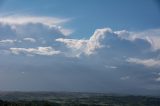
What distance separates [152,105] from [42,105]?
70498 mm

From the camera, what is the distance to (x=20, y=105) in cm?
10238

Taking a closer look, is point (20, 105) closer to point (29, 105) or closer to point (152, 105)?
point (29, 105)

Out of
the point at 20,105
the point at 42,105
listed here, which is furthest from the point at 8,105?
the point at 42,105

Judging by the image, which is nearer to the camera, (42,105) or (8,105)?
(8,105)

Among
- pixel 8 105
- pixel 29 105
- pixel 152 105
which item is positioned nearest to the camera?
pixel 8 105

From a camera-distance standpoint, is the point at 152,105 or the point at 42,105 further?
the point at 152,105

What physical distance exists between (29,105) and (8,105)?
990cm

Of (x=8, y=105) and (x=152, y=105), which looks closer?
(x=8, y=105)

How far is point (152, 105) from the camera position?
16525 cm

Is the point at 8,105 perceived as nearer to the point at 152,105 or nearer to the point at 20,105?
the point at 20,105

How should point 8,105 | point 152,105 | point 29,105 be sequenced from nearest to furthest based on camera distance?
point 8,105 < point 29,105 < point 152,105

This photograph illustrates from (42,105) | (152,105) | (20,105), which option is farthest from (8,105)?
(152,105)

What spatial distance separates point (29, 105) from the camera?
4237 inches

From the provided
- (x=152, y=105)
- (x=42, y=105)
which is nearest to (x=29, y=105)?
(x=42, y=105)
